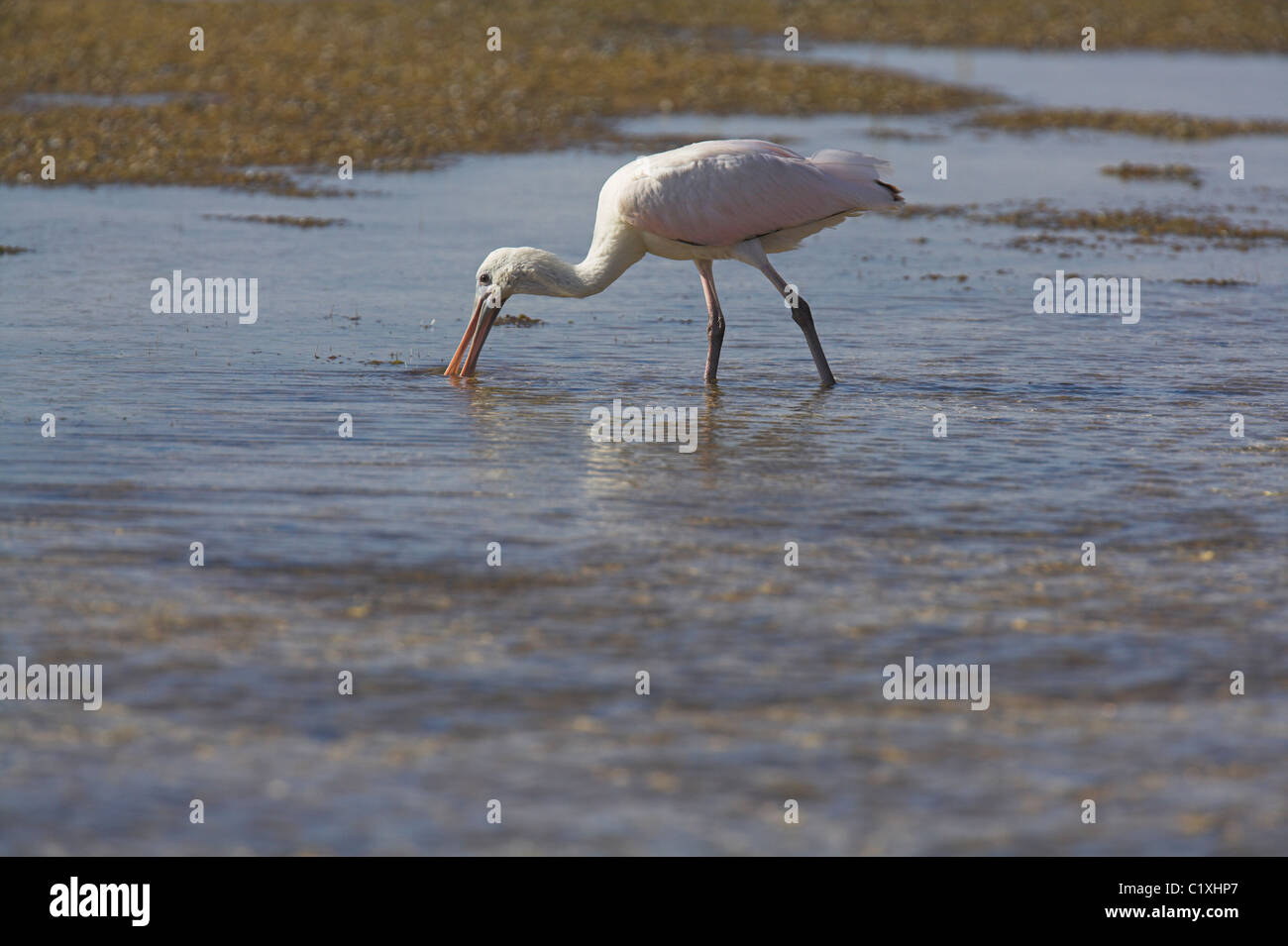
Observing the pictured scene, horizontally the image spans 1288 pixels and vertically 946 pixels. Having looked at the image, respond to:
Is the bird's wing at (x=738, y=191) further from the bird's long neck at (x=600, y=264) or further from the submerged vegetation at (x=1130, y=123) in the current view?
the submerged vegetation at (x=1130, y=123)

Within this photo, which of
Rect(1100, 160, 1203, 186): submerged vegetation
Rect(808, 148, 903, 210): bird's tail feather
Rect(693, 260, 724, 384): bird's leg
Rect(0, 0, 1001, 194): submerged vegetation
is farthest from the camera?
Rect(1100, 160, 1203, 186): submerged vegetation

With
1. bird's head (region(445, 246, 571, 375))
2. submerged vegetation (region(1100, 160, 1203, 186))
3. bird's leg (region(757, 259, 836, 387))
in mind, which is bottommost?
bird's leg (region(757, 259, 836, 387))

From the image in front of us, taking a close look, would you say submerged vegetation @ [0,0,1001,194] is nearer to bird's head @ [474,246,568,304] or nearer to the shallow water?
the shallow water

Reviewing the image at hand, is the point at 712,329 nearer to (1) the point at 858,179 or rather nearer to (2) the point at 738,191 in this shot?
(2) the point at 738,191

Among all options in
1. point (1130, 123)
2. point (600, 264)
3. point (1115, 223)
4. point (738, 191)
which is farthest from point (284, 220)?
point (1130, 123)

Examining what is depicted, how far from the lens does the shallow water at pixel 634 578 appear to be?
4.73 meters

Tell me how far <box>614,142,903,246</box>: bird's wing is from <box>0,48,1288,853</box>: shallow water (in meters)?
1.00

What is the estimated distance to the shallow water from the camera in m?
4.73

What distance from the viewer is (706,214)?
9695mm

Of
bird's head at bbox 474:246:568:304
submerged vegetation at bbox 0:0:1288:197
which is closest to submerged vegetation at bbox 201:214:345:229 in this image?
submerged vegetation at bbox 0:0:1288:197

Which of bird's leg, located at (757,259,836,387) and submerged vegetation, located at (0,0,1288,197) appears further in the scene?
submerged vegetation, located at (0,0,1288,197)

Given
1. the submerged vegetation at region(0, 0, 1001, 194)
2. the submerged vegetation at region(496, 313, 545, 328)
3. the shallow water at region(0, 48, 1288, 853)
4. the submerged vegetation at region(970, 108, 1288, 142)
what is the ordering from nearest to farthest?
the shallow water at region(0, 48, 1288, 853), the submerged vegetation at region(496, 313, 545, 328), the submerged vegetation at region(0, 0, 1001, 194), the submerged vegetation at region(970, 108, 1288, 142)

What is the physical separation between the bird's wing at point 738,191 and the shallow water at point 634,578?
39.6 inches

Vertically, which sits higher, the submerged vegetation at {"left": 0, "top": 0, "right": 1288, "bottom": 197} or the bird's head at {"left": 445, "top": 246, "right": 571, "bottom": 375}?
the submerged vegetation at {"left": 0, "top": 0, "right": 1288, "bottom": 197}
